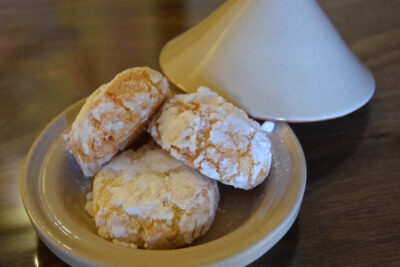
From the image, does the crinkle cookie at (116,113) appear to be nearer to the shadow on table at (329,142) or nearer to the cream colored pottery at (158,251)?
the cream colored pottery at (158,251)

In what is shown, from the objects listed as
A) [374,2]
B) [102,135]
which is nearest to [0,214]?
[102,135]

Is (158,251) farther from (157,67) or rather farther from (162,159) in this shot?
(157,67)

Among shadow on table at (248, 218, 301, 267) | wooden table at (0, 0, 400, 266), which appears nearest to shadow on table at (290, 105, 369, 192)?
wooden table at (0, 0, 400, 266)

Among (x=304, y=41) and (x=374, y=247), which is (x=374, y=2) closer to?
(x=304, y=41)

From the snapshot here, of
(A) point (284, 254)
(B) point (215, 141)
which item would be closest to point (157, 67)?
(B) point (215, 141)

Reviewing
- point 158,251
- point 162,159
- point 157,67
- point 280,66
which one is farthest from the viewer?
point 157,67

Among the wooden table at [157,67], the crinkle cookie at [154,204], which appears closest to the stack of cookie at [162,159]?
the crinkle cookie at [154,204]
